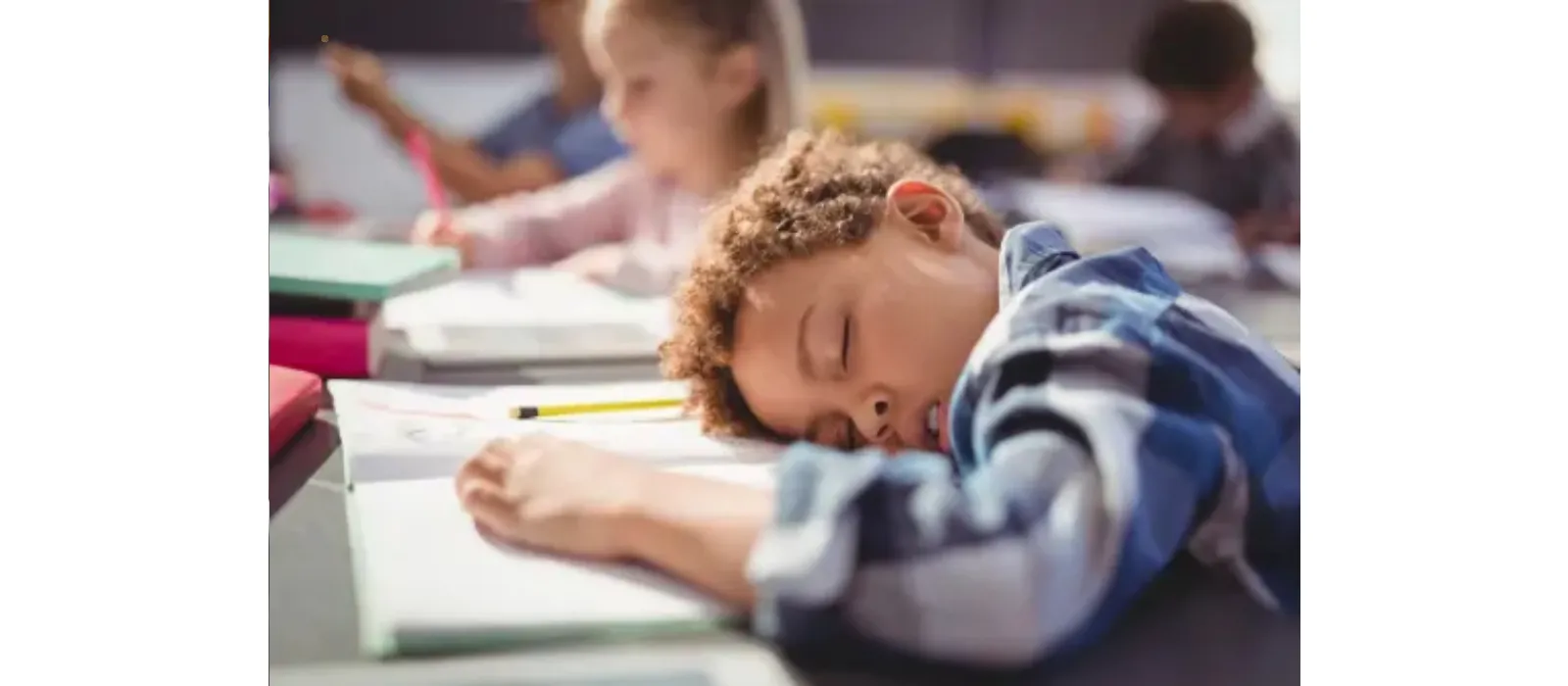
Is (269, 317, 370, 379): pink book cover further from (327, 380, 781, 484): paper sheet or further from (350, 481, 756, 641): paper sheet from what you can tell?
(350, 481, 756, 641): paper sheet

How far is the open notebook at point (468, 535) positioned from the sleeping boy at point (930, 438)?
17 millimetres

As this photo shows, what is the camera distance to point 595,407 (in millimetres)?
837

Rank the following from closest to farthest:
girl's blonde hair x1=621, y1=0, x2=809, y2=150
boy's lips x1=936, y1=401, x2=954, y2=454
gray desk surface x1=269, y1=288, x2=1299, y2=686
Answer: gray desk surface x1=269, y1=288, x2=1299, y2=686, boy's lips x1=936, y1=401, x2=954, y2=454, girl's blonde hair x1=621, y1=0, x2=809, y2=150

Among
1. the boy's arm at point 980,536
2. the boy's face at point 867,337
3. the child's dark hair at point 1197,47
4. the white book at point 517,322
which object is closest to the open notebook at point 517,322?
the white book at point 517,322

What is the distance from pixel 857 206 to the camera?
793 millimetres

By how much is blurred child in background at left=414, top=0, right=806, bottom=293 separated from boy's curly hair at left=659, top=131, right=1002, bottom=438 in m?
0.02

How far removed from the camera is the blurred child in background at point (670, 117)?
2.80 feet

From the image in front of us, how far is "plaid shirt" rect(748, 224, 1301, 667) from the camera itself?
0.65m

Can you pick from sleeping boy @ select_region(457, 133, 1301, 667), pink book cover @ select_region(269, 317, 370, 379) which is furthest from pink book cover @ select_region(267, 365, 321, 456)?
sleeping boy @ select_region(457, 133, 1301, 667)

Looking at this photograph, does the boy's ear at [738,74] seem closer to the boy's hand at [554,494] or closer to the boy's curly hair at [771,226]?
the boy's curly hair at [771,226]
